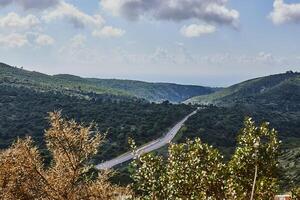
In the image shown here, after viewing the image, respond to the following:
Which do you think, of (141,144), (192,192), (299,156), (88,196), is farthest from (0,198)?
(141,144)

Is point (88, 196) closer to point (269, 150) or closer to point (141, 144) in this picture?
point (269, 150)

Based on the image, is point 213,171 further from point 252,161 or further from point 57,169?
point 57,169

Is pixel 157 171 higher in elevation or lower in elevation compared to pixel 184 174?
lower

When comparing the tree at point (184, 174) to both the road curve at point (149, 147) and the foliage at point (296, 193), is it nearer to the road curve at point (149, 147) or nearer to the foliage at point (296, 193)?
the foliage at point (296, 193)

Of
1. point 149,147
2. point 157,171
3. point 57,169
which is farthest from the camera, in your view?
point 149,147

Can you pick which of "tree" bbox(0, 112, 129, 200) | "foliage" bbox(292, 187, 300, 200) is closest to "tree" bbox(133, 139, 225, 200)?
"tree" bbox(0, 112, 129, 200)

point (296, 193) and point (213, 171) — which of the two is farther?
point (213, 171)

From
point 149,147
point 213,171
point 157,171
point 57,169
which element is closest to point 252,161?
point 213,171
